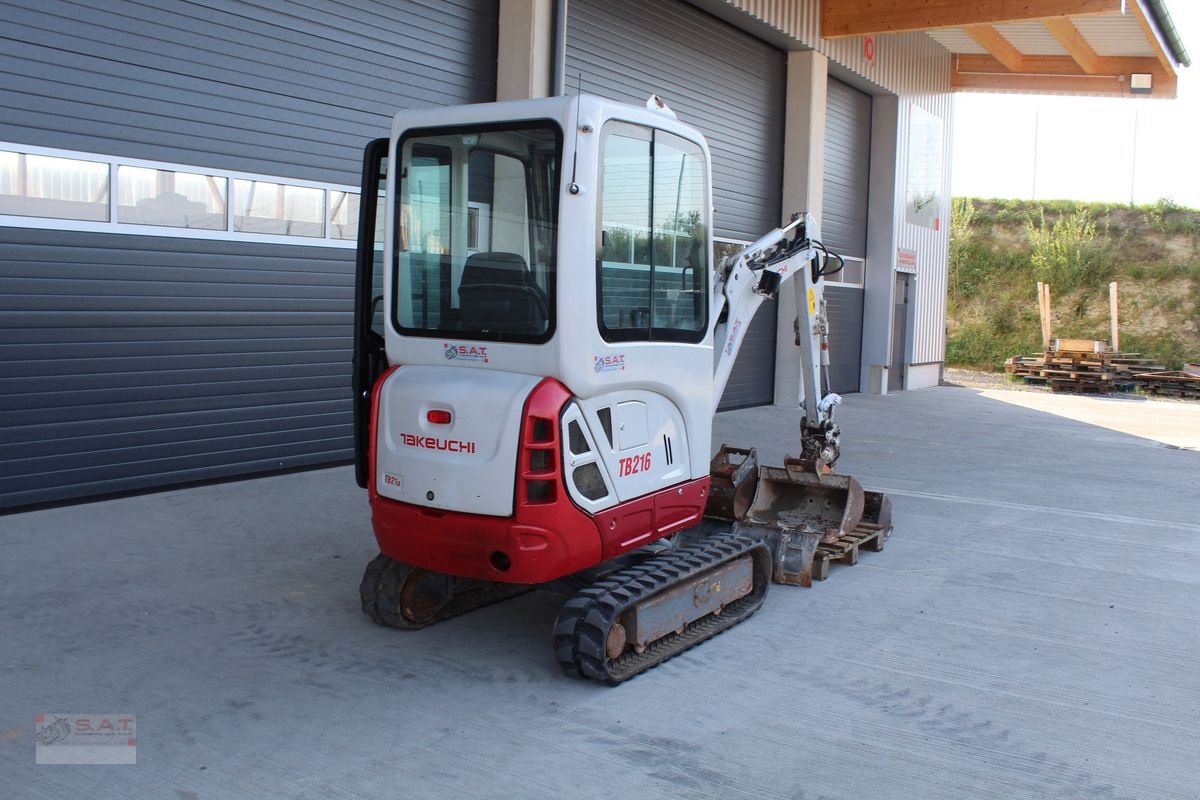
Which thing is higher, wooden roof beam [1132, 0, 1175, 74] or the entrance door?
wooden roof beam [1132, 0, 1175, 74]

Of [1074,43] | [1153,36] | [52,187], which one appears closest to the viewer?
[52,187]

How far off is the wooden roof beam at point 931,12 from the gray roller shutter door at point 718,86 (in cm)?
101

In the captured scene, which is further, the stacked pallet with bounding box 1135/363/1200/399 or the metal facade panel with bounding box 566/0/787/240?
the stacked pallet with bounding box 1135/363/1200/399

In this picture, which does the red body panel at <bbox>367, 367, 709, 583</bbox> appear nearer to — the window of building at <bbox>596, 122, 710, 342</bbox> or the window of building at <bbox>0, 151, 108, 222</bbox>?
the window of building at <bbox>596, 122, 710, 342</bbox>

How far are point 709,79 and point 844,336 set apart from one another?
657 centimetres

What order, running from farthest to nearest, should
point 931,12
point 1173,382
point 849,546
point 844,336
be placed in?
point 1173,382 → point 844,336 → point 931,12 → point 849,546

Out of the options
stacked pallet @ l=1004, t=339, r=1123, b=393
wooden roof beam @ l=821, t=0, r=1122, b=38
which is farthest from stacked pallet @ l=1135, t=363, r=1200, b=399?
wooden roof beam @ l=821, t=0, r=1122, b=38

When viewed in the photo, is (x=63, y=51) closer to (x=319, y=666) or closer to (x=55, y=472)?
(x=55, y=472)

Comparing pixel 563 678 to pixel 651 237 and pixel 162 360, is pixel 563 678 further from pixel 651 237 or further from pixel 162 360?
pixel 162 360

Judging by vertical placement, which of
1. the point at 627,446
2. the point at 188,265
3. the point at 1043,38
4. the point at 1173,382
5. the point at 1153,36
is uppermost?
the point at 1043,38

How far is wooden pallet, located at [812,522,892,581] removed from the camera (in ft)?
22.1

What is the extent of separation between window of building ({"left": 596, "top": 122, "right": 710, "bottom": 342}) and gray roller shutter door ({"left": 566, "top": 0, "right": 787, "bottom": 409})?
21.5ft

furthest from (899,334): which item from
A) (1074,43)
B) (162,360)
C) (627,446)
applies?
(627,446)

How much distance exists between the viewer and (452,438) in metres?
4.83
